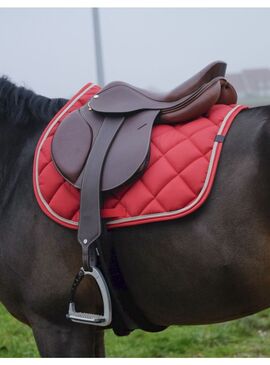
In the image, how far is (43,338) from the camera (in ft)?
6.28

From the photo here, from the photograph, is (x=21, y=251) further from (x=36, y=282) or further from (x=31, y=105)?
(x=31, y=105)

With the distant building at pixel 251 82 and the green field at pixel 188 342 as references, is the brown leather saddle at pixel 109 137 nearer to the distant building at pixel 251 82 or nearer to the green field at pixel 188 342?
the green field at pixel 188 342

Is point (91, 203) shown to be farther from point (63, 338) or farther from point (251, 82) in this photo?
point (251, 82)

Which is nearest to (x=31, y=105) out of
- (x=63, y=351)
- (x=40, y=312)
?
(x=40, y=312)

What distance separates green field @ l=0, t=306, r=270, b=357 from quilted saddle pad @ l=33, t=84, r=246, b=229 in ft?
4.91

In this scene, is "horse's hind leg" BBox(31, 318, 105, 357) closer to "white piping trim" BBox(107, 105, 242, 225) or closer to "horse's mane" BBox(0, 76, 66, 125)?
"white piping trim" BBox(107, 105, 242, 225)

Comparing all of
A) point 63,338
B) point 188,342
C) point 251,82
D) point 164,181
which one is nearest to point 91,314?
point 63,338

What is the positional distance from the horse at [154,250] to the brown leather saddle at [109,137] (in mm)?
84

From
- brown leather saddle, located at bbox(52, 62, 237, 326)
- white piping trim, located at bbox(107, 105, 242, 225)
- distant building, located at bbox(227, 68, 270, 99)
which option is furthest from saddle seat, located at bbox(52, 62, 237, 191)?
distant building, located at bbox(227, 68, 270, 99)

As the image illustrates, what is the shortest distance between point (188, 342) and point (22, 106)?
1799mm

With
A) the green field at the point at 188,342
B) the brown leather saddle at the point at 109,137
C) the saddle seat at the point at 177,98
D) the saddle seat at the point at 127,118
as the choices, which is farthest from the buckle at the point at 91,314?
the green field at the point at 188,342

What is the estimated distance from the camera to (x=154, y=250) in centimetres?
Result: 176

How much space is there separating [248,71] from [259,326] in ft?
6.51

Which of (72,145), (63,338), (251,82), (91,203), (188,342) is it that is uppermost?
(72,145)
